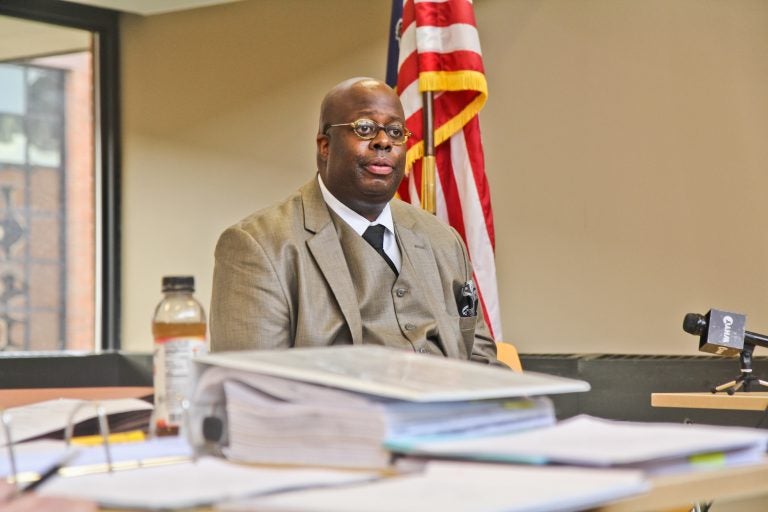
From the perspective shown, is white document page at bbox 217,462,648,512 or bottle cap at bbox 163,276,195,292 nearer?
white document page at bbox 217,462,648,512

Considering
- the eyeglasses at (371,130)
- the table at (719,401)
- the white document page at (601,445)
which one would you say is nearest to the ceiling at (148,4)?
the eyeglasses at (371,130)

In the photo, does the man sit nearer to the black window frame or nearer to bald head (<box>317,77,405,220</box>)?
bald head (<box>317,77,405,220</box>)

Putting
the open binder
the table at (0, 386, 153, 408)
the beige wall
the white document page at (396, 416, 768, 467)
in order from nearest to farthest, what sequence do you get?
the white document page at (396, 416, 768, 467) < the open binder < the table at (0, 386, 153, 408) < the beige wall

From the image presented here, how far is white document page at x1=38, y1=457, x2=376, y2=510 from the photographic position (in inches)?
33.4

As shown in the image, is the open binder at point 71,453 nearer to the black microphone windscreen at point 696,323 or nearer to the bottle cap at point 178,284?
the bottle cap at point 178,284

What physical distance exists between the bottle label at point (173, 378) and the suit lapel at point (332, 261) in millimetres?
996

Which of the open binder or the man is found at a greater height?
the man

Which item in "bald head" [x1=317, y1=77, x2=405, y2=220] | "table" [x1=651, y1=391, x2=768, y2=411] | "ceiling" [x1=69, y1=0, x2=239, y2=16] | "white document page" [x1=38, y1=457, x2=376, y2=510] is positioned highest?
"ceiling" [x1=69, y1=0, x2=239, y2=16]

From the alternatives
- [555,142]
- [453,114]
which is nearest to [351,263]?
[453,114]

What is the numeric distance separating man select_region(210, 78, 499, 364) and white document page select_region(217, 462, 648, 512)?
134 cm

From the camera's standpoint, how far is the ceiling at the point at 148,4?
5.32m

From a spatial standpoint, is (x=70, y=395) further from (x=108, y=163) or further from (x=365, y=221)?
(x=108, y=163)

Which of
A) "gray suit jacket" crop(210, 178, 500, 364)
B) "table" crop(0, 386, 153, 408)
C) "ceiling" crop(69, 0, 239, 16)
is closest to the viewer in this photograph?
"table" crop(0, 386, 153, 408)

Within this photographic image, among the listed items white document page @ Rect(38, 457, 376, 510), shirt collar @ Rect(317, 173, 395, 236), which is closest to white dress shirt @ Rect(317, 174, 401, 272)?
shirt collar @ Rect(317, 173, 395, 236)
